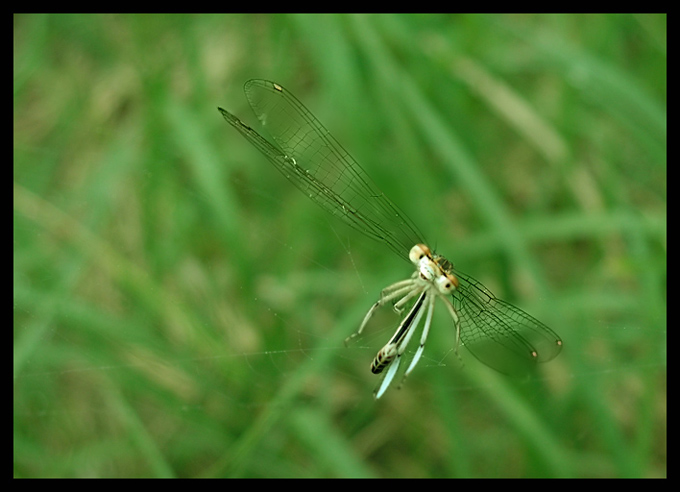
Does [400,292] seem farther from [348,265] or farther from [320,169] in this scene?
[348,265]

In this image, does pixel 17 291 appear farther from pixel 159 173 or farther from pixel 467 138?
pixel 467 138

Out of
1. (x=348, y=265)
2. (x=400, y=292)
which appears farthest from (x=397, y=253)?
(x=348, y=265)

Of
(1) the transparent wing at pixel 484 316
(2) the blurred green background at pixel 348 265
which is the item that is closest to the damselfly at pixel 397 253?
(1) the transparent wing at pixel 484 316

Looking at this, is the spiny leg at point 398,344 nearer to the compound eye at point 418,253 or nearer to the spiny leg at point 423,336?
the spiny leg at point 423,336

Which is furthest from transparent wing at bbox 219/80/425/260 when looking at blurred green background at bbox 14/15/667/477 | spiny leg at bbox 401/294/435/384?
blurred green background at bbox 14/15/667/477

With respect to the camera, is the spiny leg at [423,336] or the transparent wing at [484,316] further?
the spiny leg at [423,336]

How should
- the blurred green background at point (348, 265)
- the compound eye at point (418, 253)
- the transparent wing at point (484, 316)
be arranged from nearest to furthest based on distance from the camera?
the transparent wing at point (484, 316) < the compound eye at point (418, 253) < the blurred green background at point (348, 265)

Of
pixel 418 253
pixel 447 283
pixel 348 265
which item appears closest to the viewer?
pixel 447 283
